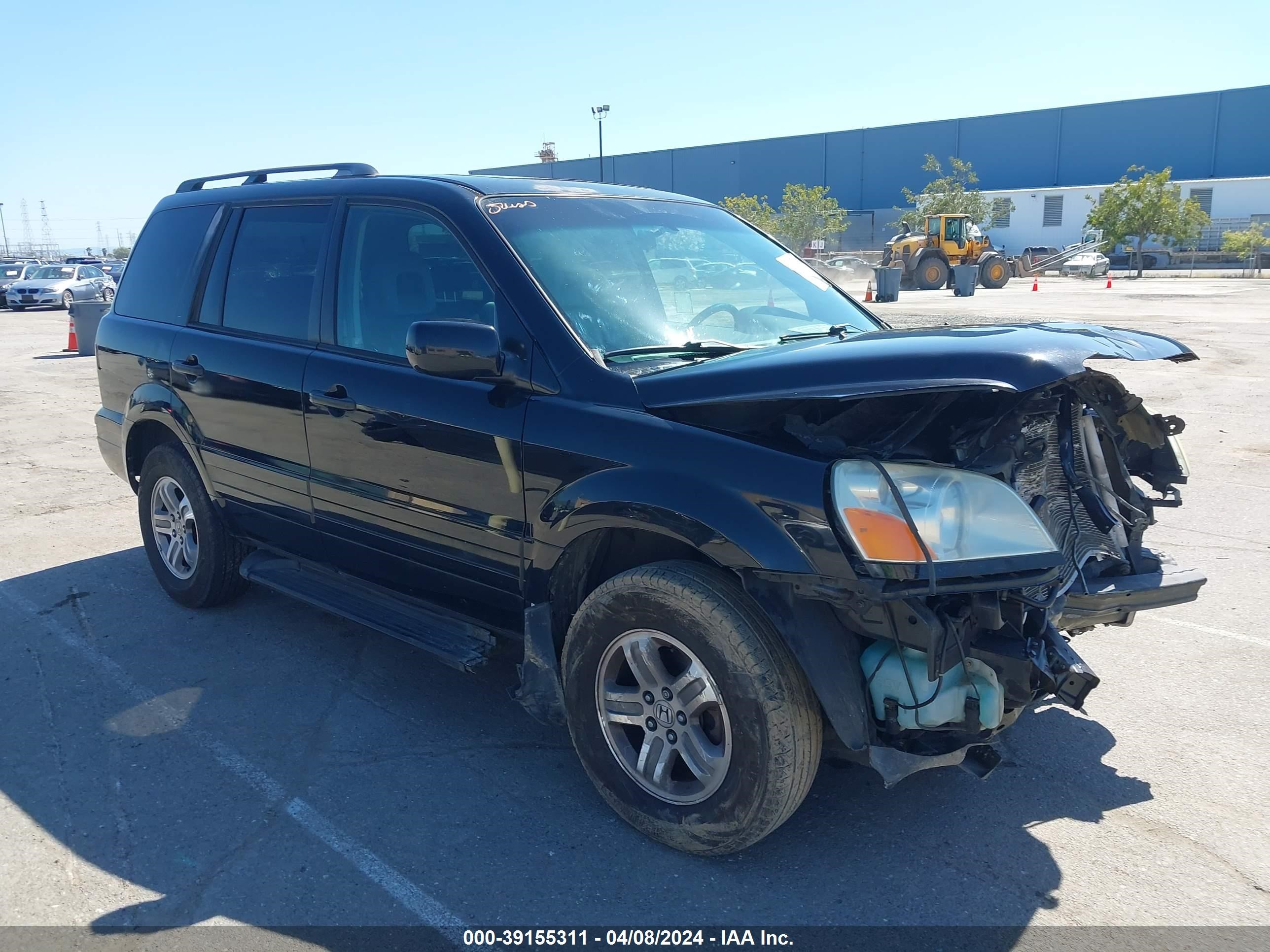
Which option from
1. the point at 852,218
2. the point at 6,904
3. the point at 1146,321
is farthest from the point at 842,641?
the point at 852,218

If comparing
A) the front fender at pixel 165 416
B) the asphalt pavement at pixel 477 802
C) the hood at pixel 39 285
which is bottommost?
the asphalt pavement at pixel 477 802

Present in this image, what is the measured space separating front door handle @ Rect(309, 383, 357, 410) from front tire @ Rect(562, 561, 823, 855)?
1351 mm

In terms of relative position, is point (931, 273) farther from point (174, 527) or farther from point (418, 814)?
point (418, 814)

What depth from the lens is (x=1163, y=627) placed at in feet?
15.8

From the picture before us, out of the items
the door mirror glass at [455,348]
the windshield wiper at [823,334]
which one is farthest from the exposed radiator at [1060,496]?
the door mirror glass at [455,348]

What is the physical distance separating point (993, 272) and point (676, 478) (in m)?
35.8

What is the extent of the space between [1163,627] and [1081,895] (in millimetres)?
2410

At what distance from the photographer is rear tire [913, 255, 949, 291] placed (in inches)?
1389

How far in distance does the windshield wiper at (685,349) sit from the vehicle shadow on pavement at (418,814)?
1.51 meters

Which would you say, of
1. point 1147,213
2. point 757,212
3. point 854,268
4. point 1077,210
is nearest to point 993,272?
point 854,268

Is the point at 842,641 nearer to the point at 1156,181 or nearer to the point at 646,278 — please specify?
the point at 646,278

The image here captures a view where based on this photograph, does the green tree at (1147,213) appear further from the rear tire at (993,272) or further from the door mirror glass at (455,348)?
the door mirror glass at (455,348)

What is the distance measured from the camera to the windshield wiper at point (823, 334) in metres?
3.78

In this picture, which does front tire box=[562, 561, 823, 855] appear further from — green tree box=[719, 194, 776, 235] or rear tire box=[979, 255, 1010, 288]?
green tree box=[719, 194, 776, 235]
